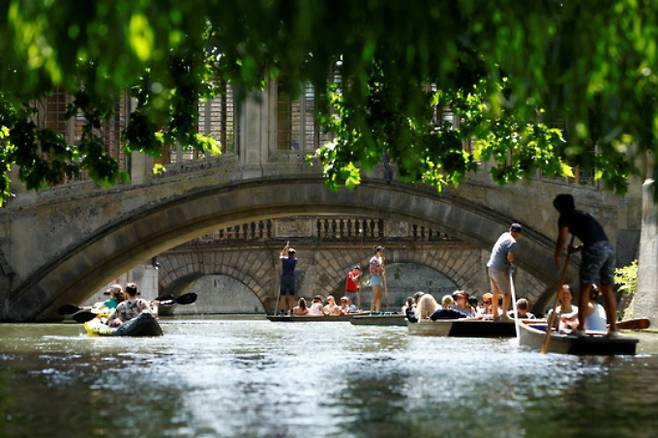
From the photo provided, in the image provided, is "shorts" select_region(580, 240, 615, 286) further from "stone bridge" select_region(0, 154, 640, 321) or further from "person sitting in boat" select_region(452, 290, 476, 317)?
"stone bridge" select_region(0, 154, 640, 321)

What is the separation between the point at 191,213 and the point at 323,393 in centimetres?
1473

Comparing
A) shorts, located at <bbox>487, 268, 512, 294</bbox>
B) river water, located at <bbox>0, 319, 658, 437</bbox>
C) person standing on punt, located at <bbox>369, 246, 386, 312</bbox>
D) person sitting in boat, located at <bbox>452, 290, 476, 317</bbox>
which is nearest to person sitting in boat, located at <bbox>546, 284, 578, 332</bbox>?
river water, located at <bbox>0, 319, 658, 437</bbox>

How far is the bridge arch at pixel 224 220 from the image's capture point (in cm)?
2153

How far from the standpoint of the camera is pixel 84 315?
19.1 metres

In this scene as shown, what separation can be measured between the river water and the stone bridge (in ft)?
26.9

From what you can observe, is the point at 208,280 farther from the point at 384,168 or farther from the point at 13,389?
the point at 13,389

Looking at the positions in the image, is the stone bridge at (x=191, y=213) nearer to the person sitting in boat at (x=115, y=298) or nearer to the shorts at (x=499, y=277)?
the person sitting in boat at (x=115, y=298)

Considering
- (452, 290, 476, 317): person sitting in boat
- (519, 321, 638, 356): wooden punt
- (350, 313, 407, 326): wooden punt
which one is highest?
(452, 290, 476, 317): person sitting in boat

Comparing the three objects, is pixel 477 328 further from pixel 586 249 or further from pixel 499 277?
pixel 586 249

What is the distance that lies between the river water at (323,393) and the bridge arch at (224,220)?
325 inches

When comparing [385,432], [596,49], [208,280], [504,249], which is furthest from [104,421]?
[208,280]

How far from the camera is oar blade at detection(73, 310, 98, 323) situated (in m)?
18.9

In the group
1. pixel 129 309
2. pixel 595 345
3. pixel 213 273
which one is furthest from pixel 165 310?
pixel 595 345

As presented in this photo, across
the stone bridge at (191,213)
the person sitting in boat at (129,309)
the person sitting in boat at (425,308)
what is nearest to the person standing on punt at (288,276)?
the stone bridge at (191,213)
